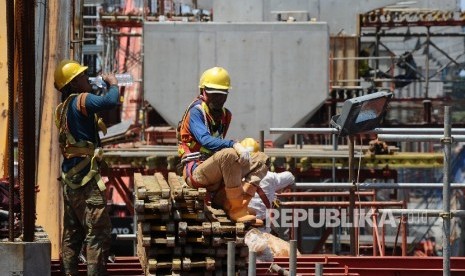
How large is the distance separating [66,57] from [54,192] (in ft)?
5.56

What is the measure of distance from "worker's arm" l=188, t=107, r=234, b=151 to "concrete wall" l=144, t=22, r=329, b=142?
24.1 m

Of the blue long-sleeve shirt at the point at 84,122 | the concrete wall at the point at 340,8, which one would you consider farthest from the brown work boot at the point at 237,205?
the concrete wall at the point at 340,8

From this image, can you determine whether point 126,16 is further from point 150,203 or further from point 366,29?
point 150,203

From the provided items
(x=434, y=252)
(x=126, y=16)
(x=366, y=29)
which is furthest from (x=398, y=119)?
(x=126, y=16)

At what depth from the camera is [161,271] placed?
13.0m

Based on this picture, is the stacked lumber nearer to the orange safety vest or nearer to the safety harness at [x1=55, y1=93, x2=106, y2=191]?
the safety harness at [x1=55, y1=93, x2=106, y2=191]

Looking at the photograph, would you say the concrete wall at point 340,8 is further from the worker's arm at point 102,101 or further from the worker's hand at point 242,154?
the worker's arm at point 102,101

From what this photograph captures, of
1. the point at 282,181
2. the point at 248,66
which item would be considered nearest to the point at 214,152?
the point at 282,181

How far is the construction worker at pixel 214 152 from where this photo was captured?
1392 cm

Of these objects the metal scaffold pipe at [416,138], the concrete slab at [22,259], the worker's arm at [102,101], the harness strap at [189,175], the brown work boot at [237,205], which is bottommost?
the concrete slab at [22,259]

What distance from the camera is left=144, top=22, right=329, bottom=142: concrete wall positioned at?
3872 cm

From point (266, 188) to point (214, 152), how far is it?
8.41ft

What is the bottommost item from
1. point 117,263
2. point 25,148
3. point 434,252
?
point 434,252

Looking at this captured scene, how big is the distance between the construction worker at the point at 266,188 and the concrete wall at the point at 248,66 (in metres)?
21.5
